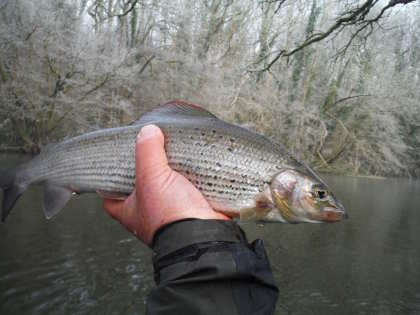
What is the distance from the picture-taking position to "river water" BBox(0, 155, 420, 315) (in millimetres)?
6121

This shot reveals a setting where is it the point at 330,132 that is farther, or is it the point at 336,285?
the point at 330,132

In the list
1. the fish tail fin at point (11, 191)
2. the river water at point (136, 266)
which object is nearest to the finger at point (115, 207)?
the fish tail fin at point (11, 191)

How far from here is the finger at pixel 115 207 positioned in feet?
7.49

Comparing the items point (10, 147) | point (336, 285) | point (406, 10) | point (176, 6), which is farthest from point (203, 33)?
point (336, 285)

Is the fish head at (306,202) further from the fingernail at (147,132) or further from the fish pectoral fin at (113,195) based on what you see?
the fish pectoral fin at (113,195)

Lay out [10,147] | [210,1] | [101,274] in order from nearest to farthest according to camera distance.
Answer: [101,274] → [10,147] → [210,1]

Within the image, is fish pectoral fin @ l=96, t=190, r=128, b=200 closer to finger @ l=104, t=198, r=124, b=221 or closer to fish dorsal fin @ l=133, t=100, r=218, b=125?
finger @ l=104, t=198, r=124, b=221

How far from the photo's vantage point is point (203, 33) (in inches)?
969

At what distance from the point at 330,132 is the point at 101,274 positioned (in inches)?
1027

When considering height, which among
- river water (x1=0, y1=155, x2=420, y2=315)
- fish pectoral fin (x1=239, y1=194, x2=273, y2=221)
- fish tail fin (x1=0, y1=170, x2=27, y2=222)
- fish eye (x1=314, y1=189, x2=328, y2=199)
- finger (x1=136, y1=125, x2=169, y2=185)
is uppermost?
finger (x1=136, y1=125, x2=169, y2=185)

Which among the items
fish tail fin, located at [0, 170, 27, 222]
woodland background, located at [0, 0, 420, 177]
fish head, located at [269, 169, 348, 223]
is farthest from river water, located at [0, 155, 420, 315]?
woodland background, located at [0, 0, 420, 177]

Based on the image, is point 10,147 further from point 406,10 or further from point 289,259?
point 406,10

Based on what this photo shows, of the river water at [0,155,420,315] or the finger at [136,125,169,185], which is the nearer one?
the finger at [136,125,169,185]

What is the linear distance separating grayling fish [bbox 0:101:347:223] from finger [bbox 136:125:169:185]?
0.48 ft
